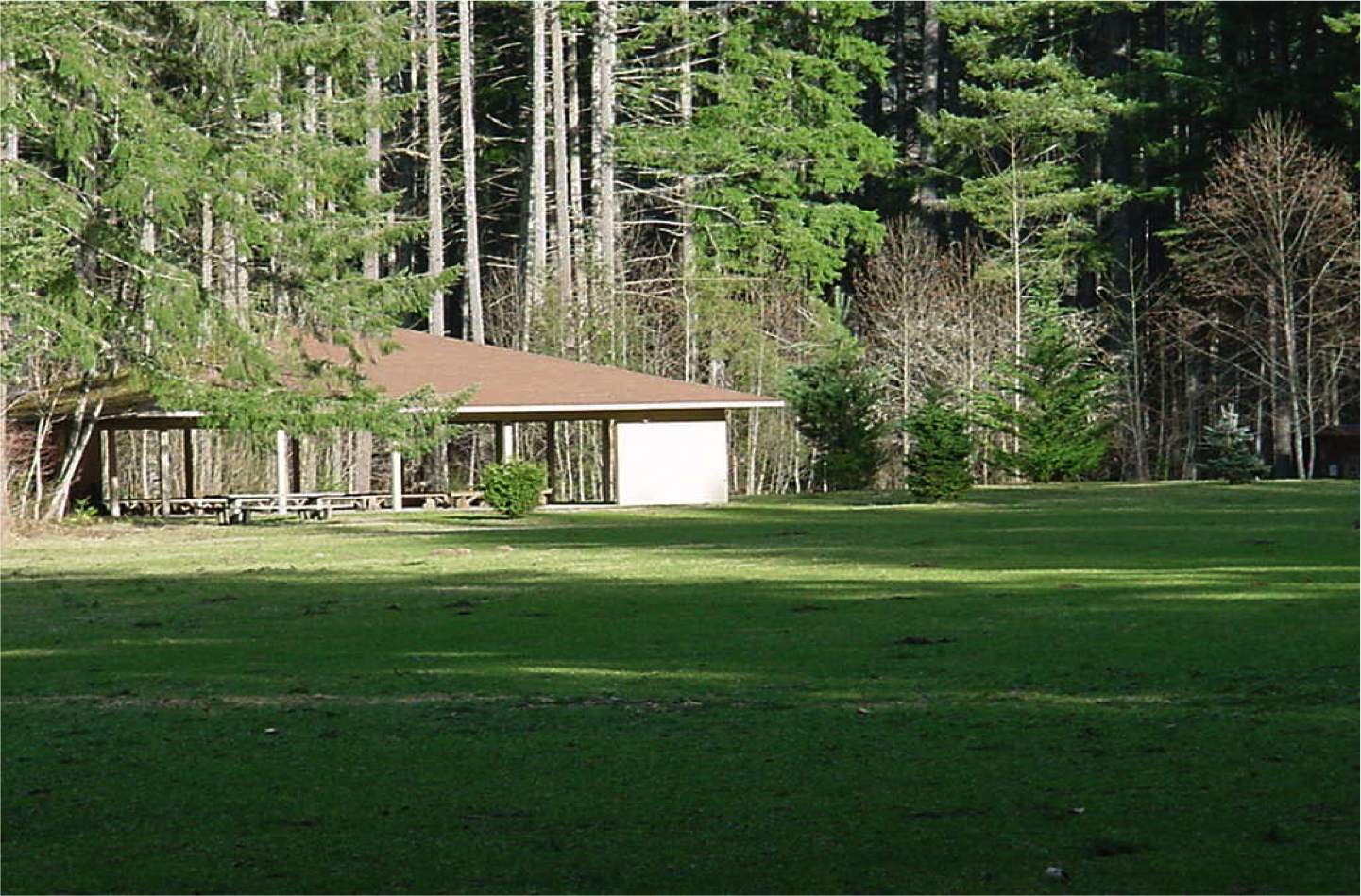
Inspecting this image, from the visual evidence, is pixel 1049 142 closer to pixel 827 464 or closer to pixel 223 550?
pixel 827 464

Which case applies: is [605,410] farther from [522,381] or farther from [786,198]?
[786,198]

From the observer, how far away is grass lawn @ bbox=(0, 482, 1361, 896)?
20.9 ft

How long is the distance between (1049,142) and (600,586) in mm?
40405

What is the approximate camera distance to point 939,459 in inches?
1495

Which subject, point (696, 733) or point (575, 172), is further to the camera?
point (575, 172)

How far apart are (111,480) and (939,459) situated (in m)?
17.4

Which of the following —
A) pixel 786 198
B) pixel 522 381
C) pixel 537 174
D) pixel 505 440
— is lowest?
pixel 505 440

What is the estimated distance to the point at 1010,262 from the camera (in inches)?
2121

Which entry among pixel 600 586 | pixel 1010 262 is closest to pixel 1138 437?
pixel 1010 262

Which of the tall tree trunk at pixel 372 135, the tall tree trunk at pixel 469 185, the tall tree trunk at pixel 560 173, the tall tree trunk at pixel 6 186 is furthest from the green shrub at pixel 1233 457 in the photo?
the tall tree trunk at pixel 6 186

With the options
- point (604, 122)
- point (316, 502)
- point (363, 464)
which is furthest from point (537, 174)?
point (316, 502)

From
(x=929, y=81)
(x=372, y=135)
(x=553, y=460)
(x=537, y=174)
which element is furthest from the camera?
(x=929, y=81)

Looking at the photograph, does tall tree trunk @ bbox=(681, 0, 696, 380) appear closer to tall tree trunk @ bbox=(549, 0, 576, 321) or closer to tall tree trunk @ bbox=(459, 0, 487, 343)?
tall tree trunk @ bbox=(549, 0, 576, 321)

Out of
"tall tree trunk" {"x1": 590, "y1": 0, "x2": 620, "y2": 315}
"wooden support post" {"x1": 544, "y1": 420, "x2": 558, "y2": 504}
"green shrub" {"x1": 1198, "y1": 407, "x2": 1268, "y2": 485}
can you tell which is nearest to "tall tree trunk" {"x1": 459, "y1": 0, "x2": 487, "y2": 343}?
"tall tree trunk" {"x1": 590, "y1": 0, "x2": 620, "y2": 315}
